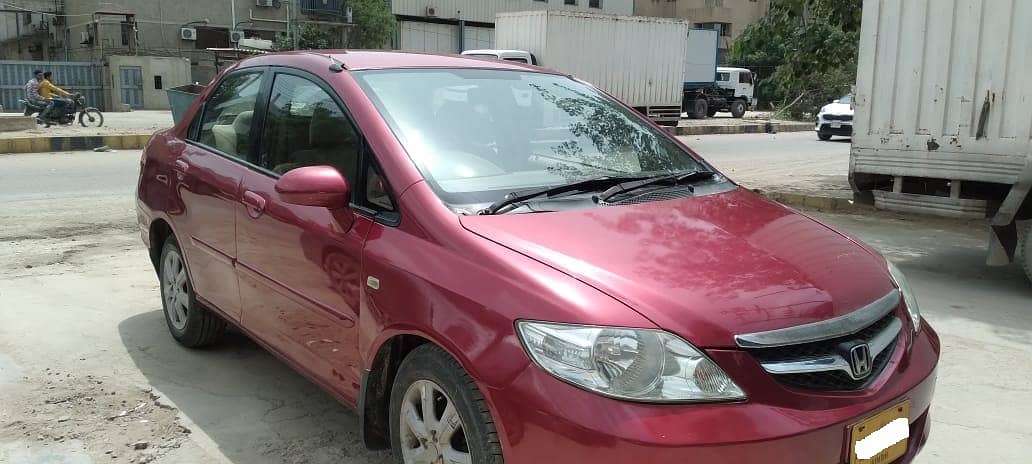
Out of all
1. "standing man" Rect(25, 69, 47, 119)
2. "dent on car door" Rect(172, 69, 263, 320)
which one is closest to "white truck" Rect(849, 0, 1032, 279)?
"dent on car door" Rect(172, 69, 263, 320)

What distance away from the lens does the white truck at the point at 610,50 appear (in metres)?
20.8

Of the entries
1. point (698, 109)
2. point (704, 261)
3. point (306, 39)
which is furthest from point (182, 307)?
point (306, 39)

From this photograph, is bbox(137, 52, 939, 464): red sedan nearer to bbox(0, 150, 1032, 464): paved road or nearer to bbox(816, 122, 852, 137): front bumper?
bbox(0, 150, 1032, 464): paved road

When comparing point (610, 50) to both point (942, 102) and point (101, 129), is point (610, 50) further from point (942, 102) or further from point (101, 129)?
point (942, 102)

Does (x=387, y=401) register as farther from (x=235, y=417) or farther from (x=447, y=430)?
(x=235, y=417)

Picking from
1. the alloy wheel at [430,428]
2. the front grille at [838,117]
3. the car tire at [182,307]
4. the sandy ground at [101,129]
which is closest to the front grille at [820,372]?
the alloy wheel at [430,428]

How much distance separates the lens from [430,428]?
8.17ft

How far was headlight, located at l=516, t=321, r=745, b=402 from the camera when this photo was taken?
205cm

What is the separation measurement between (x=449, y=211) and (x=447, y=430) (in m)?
0.65

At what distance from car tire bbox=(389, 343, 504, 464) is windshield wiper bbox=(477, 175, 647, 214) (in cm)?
50

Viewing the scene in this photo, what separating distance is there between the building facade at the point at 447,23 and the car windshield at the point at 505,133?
103ft

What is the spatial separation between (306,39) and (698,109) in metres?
15.5

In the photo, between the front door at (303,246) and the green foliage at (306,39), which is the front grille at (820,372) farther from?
the green foliage at (306,39)

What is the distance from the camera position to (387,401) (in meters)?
2.79
